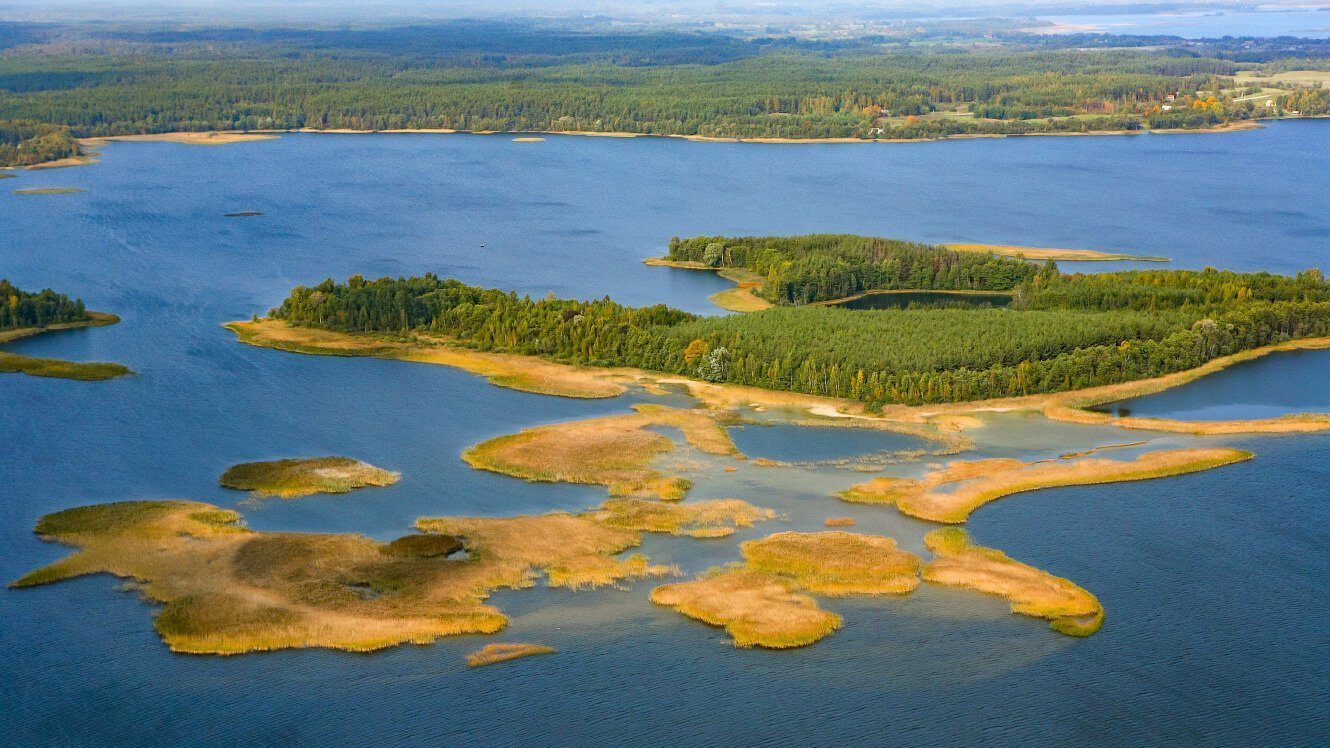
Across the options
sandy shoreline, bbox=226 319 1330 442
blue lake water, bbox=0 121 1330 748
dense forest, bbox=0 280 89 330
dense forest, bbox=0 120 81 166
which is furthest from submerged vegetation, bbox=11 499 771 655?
dense forest, bbox=0 120 81 166

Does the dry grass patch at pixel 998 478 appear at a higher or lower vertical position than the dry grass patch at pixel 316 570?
higher

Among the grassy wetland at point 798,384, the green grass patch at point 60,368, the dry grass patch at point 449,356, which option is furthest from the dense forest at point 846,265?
the green grass patch at point 60,368

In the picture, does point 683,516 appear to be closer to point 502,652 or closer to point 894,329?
point 502,652

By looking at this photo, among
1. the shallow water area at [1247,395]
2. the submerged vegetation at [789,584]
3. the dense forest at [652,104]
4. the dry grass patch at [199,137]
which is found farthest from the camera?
the dense forest at [652,104]

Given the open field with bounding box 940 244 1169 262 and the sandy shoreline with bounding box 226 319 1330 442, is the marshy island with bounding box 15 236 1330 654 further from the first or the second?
the open field with bounding box 940 244 1169 262

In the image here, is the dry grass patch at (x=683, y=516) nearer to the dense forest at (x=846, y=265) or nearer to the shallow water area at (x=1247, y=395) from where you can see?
the shallow water area at (x=1247, y=395)

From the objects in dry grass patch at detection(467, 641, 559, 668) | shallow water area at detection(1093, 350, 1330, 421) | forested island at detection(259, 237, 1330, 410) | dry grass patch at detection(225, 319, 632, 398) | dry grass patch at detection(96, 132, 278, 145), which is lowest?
dry grass patch at detection(467, 641, 559, 668)
